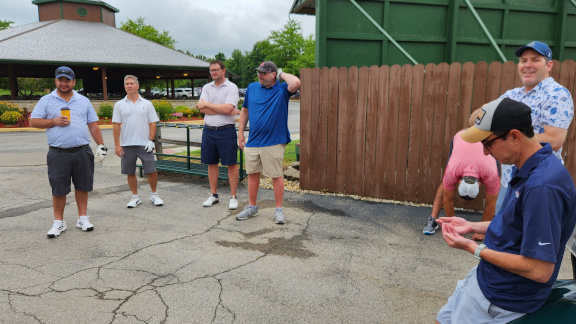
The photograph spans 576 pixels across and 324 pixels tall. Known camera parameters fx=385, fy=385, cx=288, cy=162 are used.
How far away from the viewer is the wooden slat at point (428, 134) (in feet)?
18.7

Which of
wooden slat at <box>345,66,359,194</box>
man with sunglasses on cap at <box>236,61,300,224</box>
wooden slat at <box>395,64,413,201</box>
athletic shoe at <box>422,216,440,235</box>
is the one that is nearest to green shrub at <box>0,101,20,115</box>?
man with sunglasses on cap at <box>236,61,300,224</box>

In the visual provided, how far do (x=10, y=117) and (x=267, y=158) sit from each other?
19448 millimetres

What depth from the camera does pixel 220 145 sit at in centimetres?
576

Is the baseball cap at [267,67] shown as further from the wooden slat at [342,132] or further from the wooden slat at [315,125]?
the wooden slat at [342,132]

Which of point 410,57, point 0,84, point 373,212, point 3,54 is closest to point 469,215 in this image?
point 373,212

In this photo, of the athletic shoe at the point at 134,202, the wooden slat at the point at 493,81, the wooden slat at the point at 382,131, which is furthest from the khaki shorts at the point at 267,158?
the wooden slat at the point at 493,81

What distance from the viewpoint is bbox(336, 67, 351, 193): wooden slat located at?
6188mm

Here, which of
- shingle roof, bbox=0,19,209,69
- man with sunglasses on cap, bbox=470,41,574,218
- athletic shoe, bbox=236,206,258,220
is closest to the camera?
man with sunglasses on cap, bbox=470,41,574,218

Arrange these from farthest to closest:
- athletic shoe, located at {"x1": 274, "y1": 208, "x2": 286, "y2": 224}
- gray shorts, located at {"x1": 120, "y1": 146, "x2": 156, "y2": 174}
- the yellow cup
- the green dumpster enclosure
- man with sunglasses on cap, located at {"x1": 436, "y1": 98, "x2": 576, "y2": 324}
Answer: the green dumpster enclosure, gray shorts, located at {"x1": 120, "y1": 146, "x2": 156, "y2": 174}, athletic shoe, located at {"x1": 274, "y1": 208, "x2": 286, "y2": 224}, the yellow cup, man with sunglasses on cap, located at {"x1": 436, "y1": 98, "x2": 576, "y2": 324}

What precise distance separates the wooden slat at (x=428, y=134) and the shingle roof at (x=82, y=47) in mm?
23245

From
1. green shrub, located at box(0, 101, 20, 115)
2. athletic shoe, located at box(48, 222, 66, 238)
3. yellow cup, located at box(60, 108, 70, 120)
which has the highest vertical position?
yellow cup, located at box(60, 108, 70, 120)

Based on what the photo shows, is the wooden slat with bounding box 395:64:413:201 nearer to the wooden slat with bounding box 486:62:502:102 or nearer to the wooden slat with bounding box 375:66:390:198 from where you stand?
the wooden slat with bounding box 375:66:390:198

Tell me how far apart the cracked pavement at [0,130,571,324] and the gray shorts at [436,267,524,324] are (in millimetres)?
1140

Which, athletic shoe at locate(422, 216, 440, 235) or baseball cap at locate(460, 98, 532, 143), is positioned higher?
baseball cap at locate(460, 98, 532, 143)
